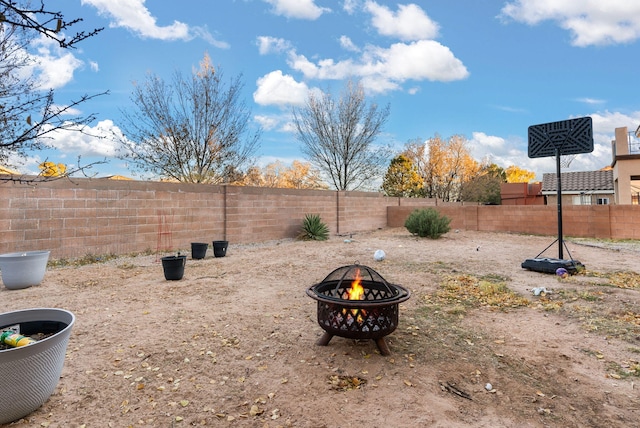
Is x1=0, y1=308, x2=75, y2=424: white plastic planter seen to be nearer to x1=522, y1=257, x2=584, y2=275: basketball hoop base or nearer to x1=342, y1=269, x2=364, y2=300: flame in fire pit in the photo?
x1=342, y1=269, x2=364, y2=300: flame in fire pit

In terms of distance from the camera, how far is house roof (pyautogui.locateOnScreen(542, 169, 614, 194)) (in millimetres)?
21891

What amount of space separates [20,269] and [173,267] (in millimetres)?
1939

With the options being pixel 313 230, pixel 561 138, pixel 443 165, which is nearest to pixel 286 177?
pixel 443 165

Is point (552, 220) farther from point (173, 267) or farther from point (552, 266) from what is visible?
point (173, 267)

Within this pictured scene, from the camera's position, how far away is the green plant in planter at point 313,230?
1116 centimetres

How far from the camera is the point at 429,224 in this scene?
10609mm

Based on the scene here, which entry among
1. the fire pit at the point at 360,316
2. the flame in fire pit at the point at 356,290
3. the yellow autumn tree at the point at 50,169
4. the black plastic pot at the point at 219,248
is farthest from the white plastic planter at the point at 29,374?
the black plastic pot at the point at 219,248

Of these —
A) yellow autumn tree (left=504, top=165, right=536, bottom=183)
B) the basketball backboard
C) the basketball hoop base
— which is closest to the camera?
the basketball hoop base

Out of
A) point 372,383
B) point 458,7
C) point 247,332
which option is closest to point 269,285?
point 247,332

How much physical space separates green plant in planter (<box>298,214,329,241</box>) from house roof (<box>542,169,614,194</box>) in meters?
19.0

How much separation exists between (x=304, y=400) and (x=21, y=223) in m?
6.70

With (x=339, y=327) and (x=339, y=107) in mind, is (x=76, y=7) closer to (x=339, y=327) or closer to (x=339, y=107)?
(x=339, y=327)

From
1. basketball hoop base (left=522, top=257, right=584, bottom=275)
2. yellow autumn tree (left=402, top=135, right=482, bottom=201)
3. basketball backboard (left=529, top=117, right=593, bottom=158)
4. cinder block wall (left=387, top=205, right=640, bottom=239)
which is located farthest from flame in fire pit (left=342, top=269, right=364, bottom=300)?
yellow autumn tree (left=402, top=135, right=482, bottom=201)

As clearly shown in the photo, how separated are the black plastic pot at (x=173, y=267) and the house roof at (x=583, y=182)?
24.6 m
